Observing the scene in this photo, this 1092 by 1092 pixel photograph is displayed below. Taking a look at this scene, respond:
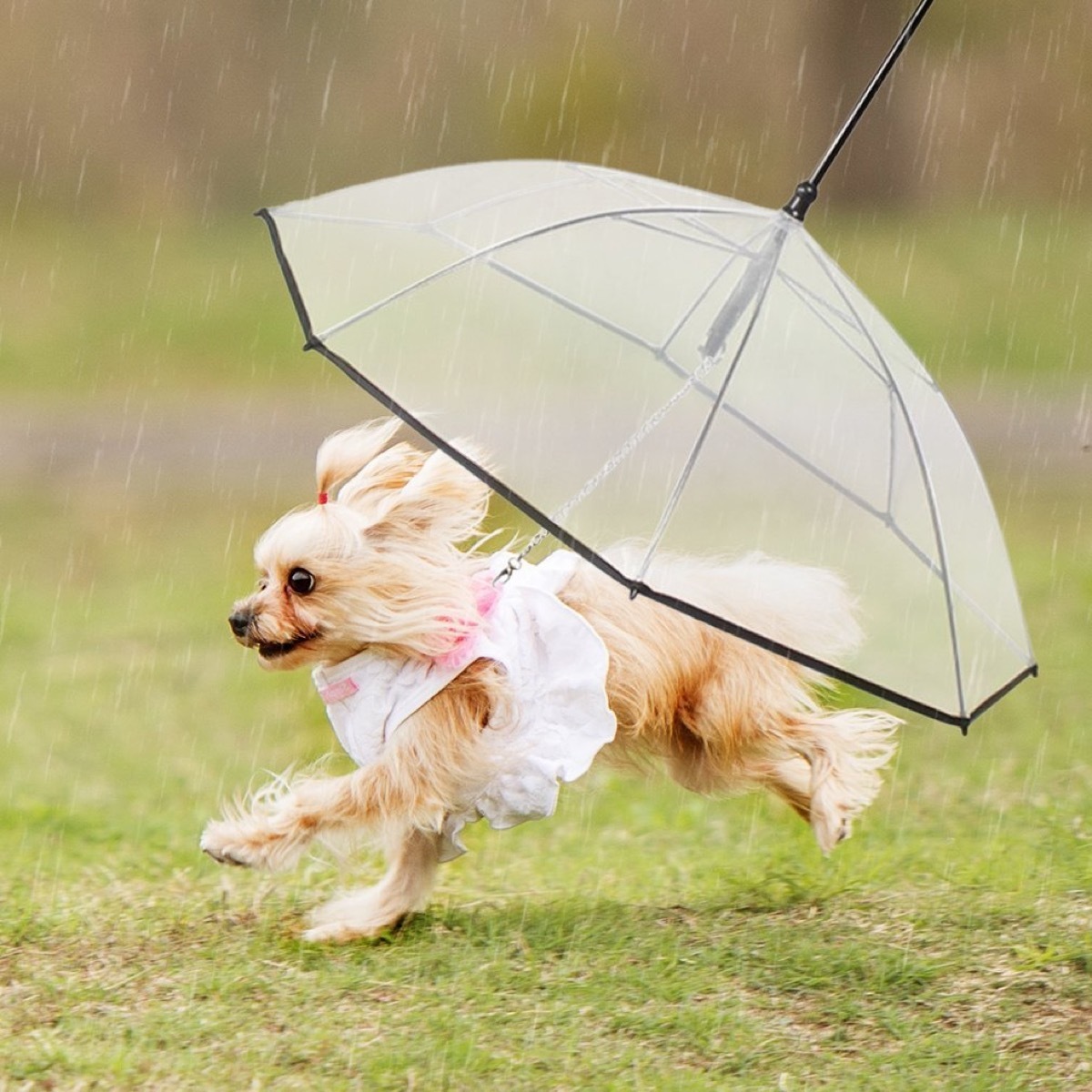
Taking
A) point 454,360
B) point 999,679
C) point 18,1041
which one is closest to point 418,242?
point 454,360

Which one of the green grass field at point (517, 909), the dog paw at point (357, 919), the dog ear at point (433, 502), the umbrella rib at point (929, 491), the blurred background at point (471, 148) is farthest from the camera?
the blurred background at point (471, 148)

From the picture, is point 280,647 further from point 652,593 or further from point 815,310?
point 815,310

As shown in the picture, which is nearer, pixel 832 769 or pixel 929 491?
pixel 929 491

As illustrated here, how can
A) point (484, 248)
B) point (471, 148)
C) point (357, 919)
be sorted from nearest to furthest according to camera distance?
point (484, 248)
point (357, 919)
point (471, 148)

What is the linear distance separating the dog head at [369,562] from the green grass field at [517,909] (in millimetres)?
801

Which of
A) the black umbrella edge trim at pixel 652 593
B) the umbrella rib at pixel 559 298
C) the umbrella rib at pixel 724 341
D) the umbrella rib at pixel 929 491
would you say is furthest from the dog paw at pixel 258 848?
the umbrella rib at pixel 929 491

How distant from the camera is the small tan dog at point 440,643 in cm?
403

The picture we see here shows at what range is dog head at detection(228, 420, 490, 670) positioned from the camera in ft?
13.1

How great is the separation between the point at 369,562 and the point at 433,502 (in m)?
0.23

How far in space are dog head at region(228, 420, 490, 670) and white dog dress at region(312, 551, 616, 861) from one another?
58mm

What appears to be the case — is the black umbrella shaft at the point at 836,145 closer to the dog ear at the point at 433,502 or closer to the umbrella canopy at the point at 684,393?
the umbrella canopy at the point at 684,393

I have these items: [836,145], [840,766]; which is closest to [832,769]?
[840,766]

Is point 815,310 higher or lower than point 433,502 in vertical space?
higher

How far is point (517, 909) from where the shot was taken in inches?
187
